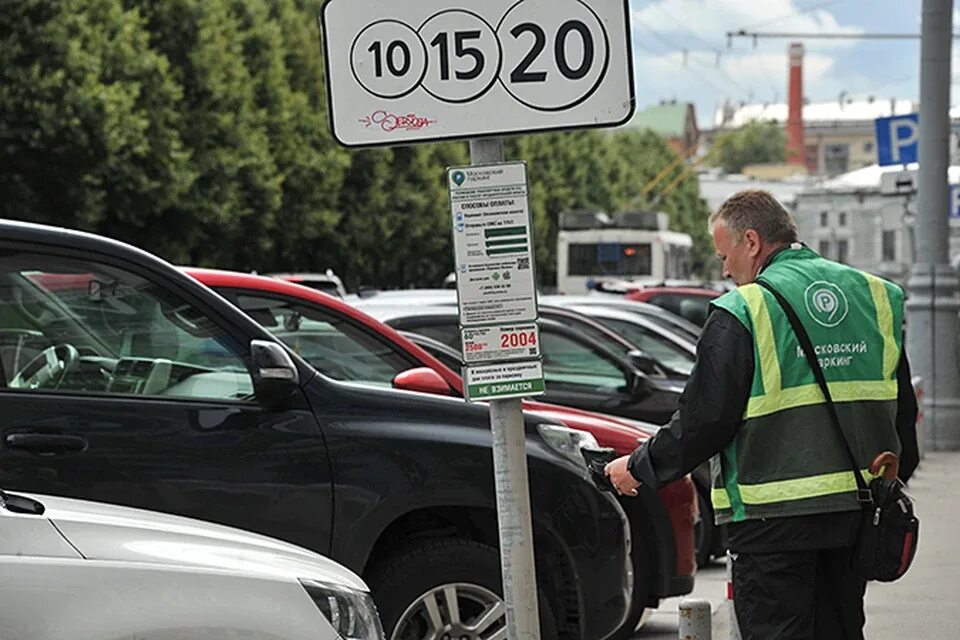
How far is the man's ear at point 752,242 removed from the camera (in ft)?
16.7

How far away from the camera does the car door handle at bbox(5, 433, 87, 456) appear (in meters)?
5.84

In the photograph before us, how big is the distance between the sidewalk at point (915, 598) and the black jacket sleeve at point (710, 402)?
128 inches

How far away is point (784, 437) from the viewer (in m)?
4.88

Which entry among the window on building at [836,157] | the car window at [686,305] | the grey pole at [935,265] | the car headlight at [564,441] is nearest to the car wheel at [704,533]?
the car headlight at [564,441]

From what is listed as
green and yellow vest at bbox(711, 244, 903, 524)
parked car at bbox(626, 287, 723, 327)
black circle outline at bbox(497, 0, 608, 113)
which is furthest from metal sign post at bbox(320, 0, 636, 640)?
parked car at bbox(626, 287, 723, 327)

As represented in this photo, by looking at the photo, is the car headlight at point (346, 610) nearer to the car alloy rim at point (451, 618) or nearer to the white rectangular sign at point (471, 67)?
the white rectangular sign at point (471, 67)

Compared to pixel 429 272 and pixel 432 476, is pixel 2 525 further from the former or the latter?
pixel 429 272

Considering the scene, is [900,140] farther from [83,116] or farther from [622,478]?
[622,478]

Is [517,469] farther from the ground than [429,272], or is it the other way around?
[517,469]

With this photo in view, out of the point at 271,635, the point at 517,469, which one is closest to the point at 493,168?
the point at 517,469

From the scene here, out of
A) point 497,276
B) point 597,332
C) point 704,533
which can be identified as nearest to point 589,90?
point 497,276

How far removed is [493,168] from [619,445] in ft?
10.9

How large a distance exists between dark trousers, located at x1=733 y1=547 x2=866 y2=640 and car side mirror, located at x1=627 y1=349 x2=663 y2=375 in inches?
299

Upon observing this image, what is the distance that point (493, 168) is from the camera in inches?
209
